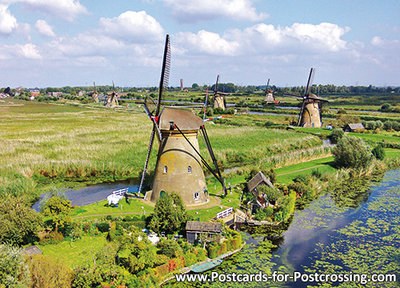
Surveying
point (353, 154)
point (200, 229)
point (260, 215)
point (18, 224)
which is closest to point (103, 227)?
point (18, 224)

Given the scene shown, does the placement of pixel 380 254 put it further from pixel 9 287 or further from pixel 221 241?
pixel 9 287

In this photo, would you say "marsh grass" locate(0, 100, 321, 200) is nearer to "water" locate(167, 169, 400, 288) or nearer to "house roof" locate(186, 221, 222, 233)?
"house roof" locate(186, 221, 222, 233)

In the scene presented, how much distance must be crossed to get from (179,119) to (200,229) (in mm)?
8941

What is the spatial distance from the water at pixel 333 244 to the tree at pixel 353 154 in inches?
391

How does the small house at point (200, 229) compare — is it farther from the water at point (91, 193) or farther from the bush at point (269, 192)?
the water at point (91, 193)

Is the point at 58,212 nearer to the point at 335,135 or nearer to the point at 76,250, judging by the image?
the point at 76,250

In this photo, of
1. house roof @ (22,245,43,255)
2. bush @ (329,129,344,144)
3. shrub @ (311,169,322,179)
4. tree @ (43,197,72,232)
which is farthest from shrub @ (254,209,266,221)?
bush @ (329,129,344,144)

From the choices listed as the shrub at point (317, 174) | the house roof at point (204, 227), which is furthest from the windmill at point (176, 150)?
the shrub at point (317, 174)

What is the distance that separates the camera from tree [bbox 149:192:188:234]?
22.3 metres

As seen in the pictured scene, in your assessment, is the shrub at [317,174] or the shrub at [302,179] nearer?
the shrub at [302,179]

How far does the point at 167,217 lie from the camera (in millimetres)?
22422

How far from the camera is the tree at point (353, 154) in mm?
41875

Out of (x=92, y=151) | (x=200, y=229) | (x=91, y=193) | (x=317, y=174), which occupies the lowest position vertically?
(x=91, y=193)

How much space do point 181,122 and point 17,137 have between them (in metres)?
44.5
